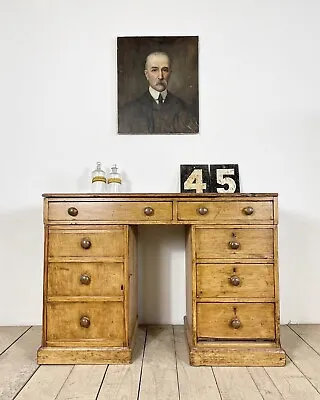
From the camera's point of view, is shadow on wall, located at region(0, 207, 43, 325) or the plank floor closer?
the plank floor

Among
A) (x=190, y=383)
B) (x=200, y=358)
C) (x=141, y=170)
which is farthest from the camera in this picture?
(x=141, y=170)

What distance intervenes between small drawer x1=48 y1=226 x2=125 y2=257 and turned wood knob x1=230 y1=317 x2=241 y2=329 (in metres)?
0.61

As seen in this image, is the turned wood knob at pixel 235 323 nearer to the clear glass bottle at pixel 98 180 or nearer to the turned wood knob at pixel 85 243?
the turned wood knob at pixel 85 243

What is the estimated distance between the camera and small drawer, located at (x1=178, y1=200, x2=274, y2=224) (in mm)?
1900

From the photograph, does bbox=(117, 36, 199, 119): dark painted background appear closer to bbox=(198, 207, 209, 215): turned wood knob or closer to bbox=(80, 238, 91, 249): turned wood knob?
bbox=(198, 207, 209, 215): turned wood knob

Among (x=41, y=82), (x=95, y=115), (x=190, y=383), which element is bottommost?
(x=190, y=383)

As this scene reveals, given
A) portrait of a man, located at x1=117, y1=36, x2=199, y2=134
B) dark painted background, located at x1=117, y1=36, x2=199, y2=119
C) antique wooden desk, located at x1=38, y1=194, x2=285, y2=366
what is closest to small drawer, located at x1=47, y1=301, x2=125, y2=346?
antique wooden desk, located at x1=38, y1=194, x2=285, y2=366

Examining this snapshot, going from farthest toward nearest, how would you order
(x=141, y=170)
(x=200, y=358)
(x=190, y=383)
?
(x=141, y=170) → (x=200, y=358) → (x=190, y=383)

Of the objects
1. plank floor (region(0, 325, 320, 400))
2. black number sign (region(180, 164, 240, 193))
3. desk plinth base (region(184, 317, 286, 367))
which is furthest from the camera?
black number sign (region(180, 164, 240, 193))

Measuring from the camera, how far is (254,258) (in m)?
1.90

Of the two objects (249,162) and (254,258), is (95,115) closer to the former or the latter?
(249,162)

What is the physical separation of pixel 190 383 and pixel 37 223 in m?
1.42

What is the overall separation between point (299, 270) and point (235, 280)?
843 mm

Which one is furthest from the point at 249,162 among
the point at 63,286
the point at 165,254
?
the point at 63,286
